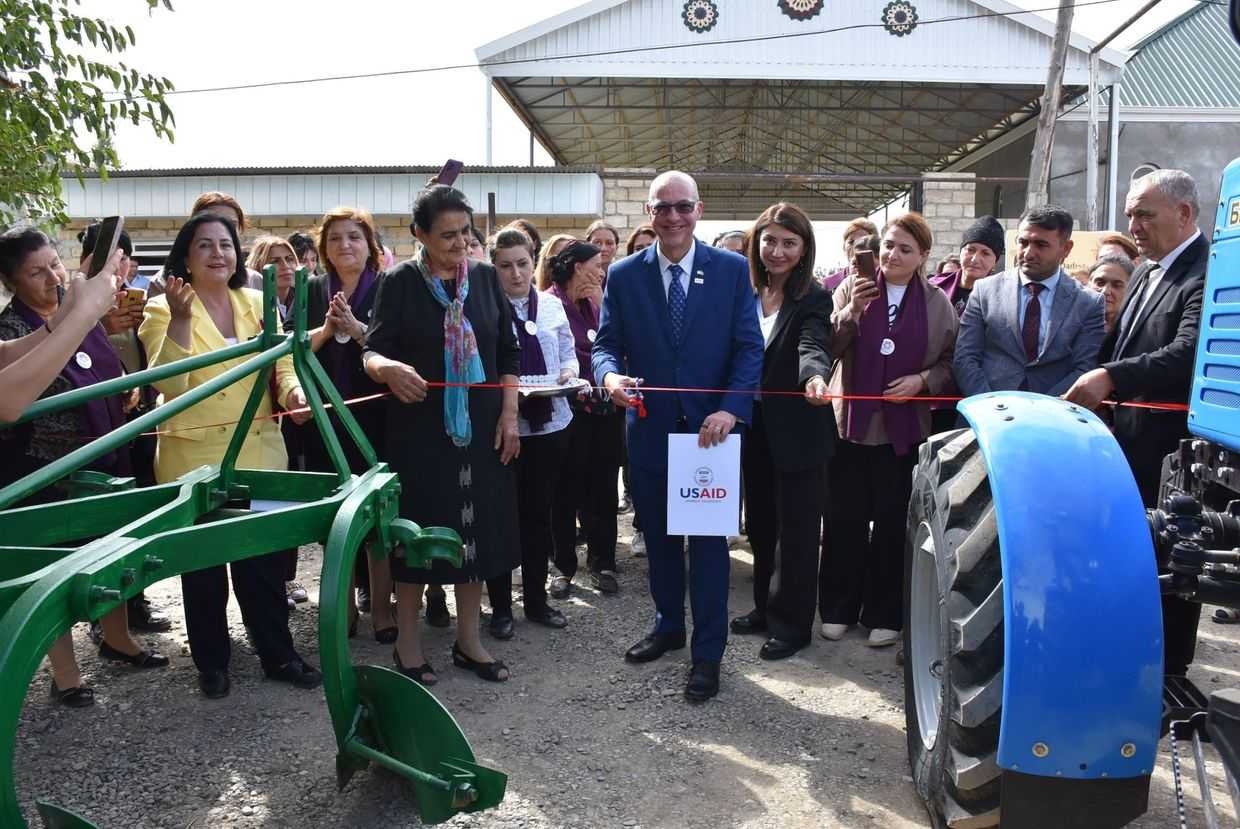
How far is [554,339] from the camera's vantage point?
5.22 metres

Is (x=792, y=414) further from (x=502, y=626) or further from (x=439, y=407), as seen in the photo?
(x=502, y=626)

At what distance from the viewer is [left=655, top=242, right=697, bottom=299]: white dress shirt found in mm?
4078

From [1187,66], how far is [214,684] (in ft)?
84.5

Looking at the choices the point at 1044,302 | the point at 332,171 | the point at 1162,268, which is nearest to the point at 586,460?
the point at 1044,302

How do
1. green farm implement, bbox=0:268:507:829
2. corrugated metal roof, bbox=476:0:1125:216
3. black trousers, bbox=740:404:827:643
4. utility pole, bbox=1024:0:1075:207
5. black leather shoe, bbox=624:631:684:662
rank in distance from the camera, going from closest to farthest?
1. green farm implement, bbox=0:268:507:829
2. black leather shoe, bbox=624:631:684:662
3. black trousers, bbox=740:404:827:643
4. utility pole, bbox=1024:0:1075:207
5. corrugated metal roof, bbox=476:0:1125:216

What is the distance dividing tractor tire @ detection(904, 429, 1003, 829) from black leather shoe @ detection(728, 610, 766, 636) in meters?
1.88

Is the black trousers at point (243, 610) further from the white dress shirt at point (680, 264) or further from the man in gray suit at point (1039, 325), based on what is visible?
the man in gray suit at point (1039, 325)

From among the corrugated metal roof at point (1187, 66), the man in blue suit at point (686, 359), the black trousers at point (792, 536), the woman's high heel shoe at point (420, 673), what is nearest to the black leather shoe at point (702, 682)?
the man in blue suit at point (686, 359)

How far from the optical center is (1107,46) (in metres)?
15.2

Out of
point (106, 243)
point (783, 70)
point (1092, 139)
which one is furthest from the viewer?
point (783, 70)

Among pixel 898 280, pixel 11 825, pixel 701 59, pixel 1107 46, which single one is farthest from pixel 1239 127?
pixel 11 825

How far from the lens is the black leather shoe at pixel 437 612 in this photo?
492cm

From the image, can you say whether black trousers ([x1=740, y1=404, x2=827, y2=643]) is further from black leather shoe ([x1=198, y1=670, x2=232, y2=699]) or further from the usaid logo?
black leather shoe ([x1=198, y1=670, x2=232, y2=699])

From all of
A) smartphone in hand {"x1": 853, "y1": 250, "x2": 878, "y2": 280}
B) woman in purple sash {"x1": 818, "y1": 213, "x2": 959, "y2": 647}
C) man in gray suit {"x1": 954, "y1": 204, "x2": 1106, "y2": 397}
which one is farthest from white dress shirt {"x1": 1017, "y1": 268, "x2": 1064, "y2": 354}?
smartphone in hand {"x1": 853, "y1": 250, "x2": 878, "y2": 280}
